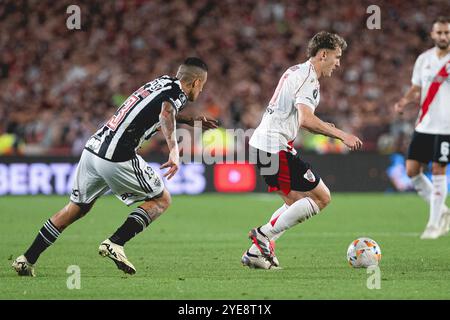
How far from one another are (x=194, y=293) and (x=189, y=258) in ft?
8.68

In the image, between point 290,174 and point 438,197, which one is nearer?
point 290,174

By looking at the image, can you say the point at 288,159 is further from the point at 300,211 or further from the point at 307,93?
the point at 307,93

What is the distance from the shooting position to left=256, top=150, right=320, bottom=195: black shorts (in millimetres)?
8453

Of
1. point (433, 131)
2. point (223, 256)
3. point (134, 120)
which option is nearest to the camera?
point (134, 120)

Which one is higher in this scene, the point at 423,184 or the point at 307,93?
the point at 307,93

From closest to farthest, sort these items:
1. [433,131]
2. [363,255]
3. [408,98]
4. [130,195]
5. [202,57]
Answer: [130,195], [363,255], [408,98], [433,131], [202,57]

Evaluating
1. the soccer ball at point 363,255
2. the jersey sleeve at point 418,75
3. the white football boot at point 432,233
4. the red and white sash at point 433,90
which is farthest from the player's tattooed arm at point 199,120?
the white football boot at point 432,233

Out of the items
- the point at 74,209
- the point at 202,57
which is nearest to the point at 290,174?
the point at 74,209

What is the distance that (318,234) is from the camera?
1232cm

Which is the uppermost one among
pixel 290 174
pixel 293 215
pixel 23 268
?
pixel 290 174

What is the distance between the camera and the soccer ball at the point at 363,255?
8422mm

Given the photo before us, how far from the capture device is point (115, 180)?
26.0 feet

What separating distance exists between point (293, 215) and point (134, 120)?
5.60ft
